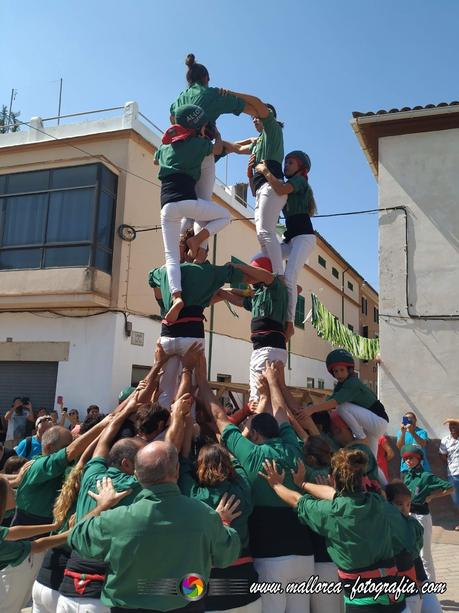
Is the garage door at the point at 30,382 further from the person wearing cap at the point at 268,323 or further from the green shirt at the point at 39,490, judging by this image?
the green shirt at the point at 39,490

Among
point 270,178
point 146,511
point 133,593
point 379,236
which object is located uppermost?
point 379,236

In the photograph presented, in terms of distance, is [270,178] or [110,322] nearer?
[270,178]

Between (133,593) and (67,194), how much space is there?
1251 centimetres

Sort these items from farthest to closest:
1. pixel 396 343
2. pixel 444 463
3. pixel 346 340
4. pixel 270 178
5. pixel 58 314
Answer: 1. pixel 58 314
2. pixel 346 340
3. pixel 396 343
4. pixel 444 463
5. pixel 270 178

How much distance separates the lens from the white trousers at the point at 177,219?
15.4 feet

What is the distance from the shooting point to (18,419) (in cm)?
1275

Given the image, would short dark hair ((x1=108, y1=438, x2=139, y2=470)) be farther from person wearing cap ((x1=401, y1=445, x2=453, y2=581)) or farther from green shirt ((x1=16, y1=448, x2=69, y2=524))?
person wearing cap ((x1=401, y1=445, x2=453, y2=581))

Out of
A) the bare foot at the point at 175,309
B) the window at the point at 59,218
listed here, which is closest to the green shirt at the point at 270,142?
the bare foot at the point at 175,309

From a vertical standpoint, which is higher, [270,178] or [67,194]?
[67,194]

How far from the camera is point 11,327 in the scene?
14.2 metres

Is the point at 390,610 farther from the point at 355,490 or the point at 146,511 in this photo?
the point at 146,511

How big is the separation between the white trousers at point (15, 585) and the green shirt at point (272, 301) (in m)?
2.66

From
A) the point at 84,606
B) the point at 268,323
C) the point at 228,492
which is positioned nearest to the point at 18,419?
the point at 268,323

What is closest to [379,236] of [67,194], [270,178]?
[270,178]
